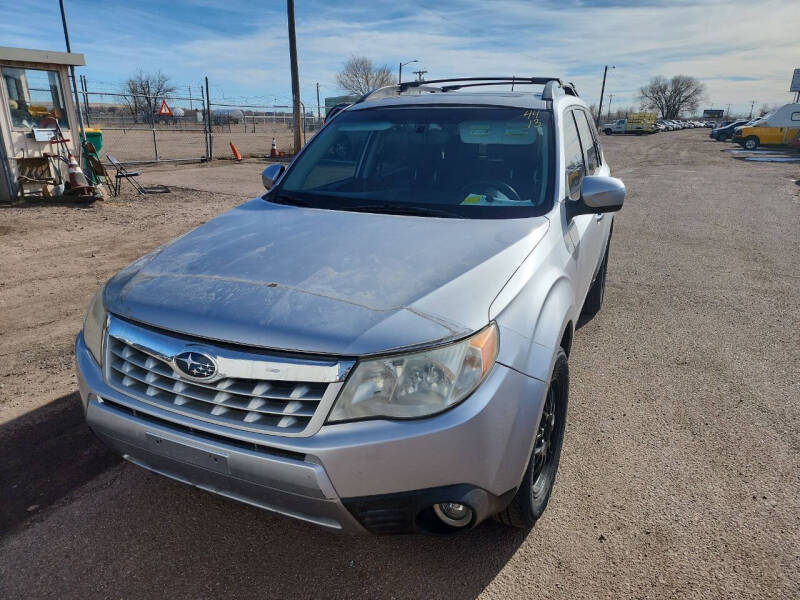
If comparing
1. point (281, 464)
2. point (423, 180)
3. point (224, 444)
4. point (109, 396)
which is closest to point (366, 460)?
point (281, 464)

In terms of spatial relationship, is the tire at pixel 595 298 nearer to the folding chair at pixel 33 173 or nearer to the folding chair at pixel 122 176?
the folding chair at pixel 122 176

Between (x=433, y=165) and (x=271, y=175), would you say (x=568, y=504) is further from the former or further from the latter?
Answer: (x=271, y=175)

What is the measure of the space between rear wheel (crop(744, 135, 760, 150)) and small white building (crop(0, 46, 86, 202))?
35.9 metres

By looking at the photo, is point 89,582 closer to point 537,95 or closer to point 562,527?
point 562,527

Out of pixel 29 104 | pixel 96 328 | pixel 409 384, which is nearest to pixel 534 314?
pixel 409 384

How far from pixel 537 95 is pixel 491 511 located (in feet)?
8.81

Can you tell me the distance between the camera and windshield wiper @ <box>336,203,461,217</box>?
276 cm

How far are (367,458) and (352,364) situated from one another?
0.96 ft

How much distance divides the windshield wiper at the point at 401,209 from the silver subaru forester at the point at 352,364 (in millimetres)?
35

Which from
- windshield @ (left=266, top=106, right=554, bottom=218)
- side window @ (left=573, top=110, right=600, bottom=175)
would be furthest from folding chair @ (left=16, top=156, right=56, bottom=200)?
side window @ (left=573, top=110, right=600, bottom=175)

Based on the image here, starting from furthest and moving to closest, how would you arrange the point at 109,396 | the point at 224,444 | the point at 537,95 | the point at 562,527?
1. the point at 537,95
2. the point at 562,527
3. the point at 109,396
4. the point at 224,444

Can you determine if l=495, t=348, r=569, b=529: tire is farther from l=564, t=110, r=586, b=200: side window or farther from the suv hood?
l=564, t=110, r=586, b=200: side window

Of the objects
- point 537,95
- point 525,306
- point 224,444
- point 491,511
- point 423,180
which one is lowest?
point 491,511

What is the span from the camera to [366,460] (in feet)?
5.56
